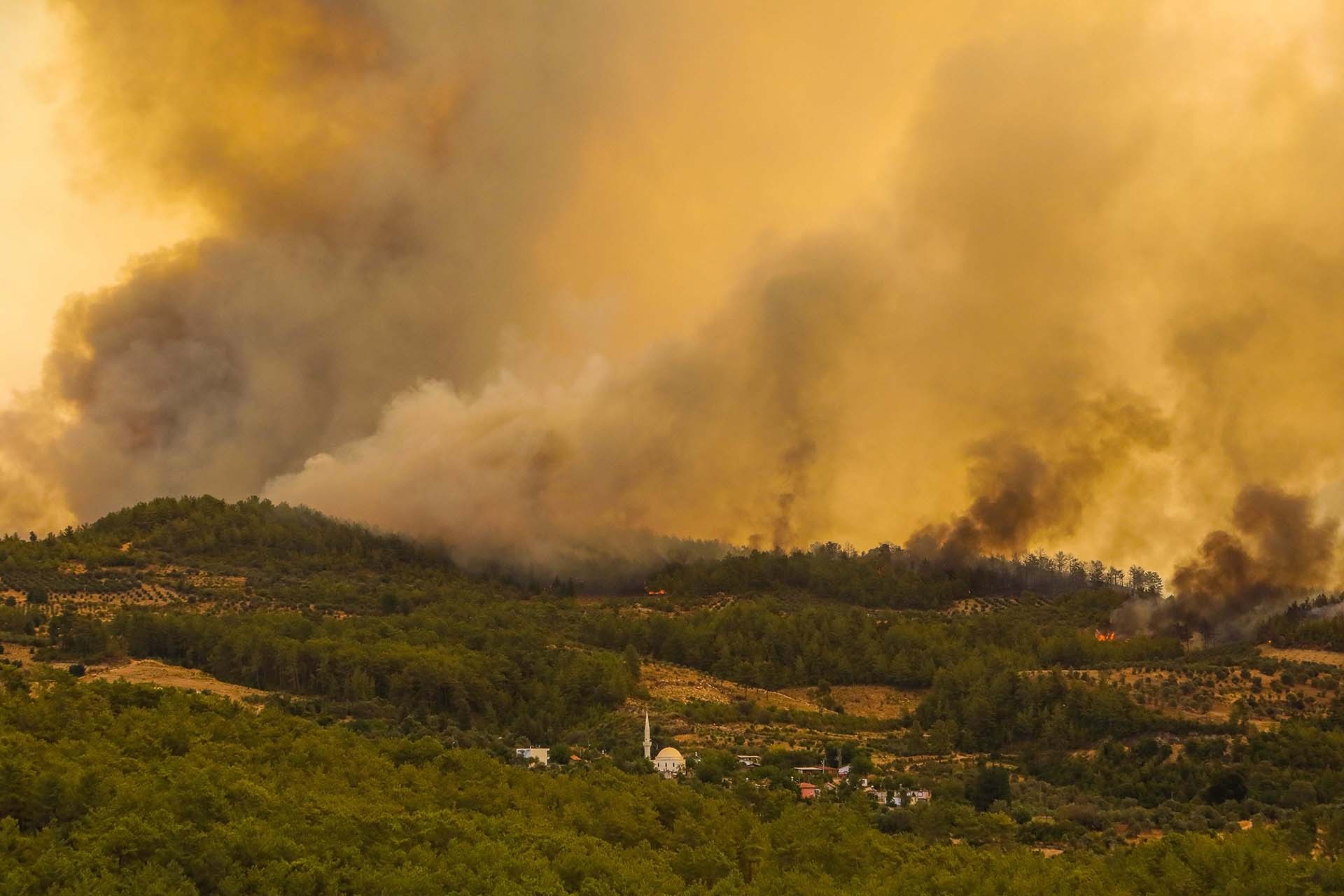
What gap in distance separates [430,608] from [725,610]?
23.4 meters

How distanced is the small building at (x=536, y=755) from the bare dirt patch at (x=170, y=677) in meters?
14.8

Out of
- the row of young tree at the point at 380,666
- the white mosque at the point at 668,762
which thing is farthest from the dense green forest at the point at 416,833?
the row of young tree at the point at 380,666

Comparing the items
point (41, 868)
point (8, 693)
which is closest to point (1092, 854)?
point (41, 868)

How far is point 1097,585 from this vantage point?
443ft

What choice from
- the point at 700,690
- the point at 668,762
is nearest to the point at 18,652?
the point at 668,762

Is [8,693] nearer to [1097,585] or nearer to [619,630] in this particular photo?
[619,630]

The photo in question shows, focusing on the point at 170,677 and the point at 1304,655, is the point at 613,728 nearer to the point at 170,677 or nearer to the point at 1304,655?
the point at 170,677

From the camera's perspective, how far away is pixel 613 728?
260 feet

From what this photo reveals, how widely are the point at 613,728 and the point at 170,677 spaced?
78.1ft

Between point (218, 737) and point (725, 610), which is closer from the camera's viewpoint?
point (218, 737)

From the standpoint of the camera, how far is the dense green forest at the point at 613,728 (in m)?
38.8

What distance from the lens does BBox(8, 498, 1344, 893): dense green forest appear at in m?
38.8

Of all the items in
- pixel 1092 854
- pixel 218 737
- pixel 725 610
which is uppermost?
pixel 725 610

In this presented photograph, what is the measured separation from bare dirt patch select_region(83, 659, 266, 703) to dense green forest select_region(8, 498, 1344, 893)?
2001mm
